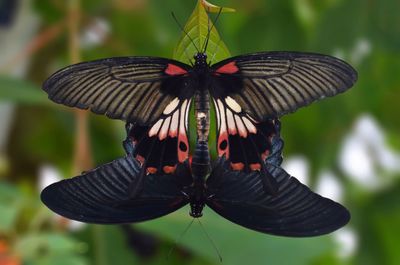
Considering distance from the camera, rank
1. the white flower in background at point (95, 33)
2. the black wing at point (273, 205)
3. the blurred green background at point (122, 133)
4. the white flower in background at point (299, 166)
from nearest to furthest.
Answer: the black wing at point (273, 205) < the blurred green background at point (122, 133) < the white flower in background at point (95, 33) < the white flower in background at point (299, 166)

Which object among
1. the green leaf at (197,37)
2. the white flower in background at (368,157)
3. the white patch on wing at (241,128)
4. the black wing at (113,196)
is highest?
the white flower in background at (368,157)

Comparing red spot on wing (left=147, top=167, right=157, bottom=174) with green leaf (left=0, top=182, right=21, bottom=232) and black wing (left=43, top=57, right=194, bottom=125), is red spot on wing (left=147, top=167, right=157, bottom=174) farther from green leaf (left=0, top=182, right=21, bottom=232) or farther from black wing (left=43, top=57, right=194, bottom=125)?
green leaf (left=0, top=182, right=21, bottom=232)

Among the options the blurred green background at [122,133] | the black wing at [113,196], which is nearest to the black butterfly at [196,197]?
the black wing at [113,196]

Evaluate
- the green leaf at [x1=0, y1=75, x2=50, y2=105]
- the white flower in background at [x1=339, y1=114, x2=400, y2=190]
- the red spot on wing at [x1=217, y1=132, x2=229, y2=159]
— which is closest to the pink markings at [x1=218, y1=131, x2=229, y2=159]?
the red spot on wing at [x1=217, y1=132, x2=229, y2=159]

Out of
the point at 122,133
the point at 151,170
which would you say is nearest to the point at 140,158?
the point at 151,170

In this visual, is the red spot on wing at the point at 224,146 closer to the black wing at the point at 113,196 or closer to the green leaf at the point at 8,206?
the black wing at the point at 113,196

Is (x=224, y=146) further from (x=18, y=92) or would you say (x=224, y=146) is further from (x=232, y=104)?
(x=18, y=92)
